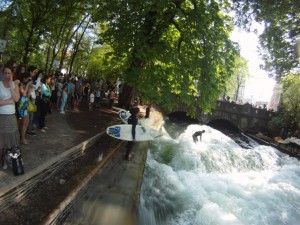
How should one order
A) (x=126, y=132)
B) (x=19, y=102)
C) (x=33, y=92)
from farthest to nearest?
(x=126, y=132) < (x=33, y=92) < (x=19, y=102)

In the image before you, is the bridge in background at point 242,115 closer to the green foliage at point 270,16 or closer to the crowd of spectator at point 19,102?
the green foliage at point 270,16

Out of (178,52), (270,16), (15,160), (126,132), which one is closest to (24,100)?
(15,160)

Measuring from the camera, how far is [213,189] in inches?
460

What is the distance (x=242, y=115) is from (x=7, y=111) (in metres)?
37.7

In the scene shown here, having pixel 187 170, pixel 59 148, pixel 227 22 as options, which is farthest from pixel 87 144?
pixel 227 22

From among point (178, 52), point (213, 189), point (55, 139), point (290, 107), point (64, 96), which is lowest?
point (213, 189)

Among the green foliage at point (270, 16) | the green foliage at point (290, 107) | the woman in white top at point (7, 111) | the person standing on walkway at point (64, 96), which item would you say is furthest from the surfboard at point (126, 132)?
the green foliage at point (290, 107)

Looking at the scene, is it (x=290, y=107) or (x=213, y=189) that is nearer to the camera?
(x=213, y=189)

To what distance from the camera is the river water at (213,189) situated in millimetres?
9328

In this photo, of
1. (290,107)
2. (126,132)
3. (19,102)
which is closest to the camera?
(19,102)

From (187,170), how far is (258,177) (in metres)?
4.27

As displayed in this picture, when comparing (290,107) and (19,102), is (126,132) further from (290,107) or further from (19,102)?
(290,107)

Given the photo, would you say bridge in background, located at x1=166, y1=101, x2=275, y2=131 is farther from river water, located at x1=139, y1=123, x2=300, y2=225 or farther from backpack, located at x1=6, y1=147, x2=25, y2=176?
backpack, located at x1=6, y1=147, x2=25, y2=176

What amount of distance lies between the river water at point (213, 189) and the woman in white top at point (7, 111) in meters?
4.35
